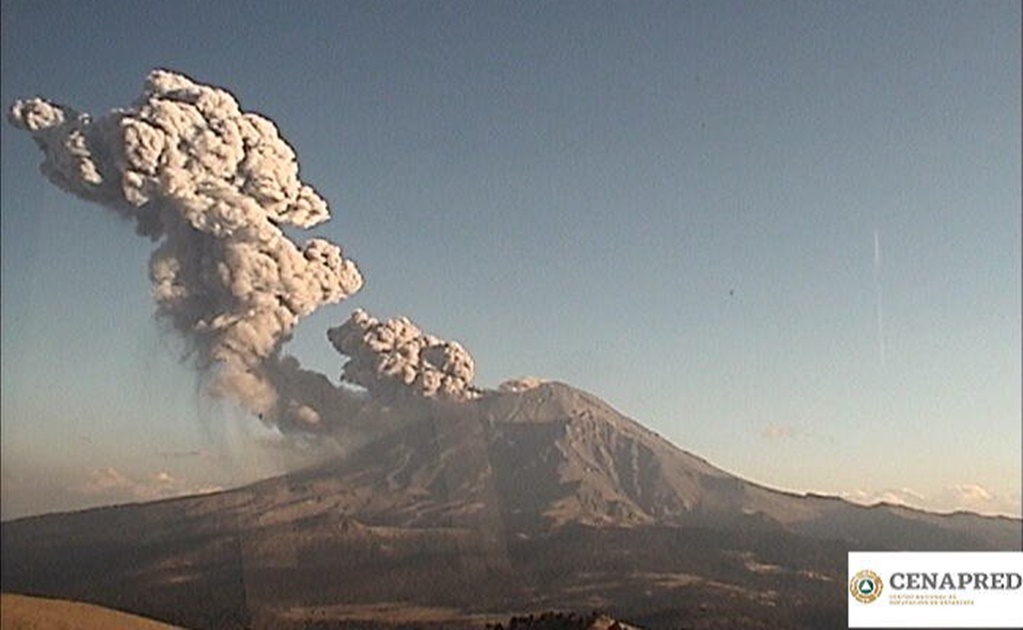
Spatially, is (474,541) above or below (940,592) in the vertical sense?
above

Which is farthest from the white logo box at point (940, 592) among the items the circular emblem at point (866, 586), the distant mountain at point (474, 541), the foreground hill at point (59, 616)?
the foreground hill at point (59, 616)

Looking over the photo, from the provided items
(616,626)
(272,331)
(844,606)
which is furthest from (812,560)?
(272,331)

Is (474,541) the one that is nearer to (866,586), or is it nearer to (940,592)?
(866,586)

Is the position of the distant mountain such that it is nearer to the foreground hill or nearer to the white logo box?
the foreground hill

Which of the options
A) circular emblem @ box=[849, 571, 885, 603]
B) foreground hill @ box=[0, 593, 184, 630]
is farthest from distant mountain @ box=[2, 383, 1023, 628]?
circular emblem @ box=[849, 571, 885, 603]

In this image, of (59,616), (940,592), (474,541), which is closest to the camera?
(940,592)

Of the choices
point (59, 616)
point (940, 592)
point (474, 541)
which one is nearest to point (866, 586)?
point (940, 592)
